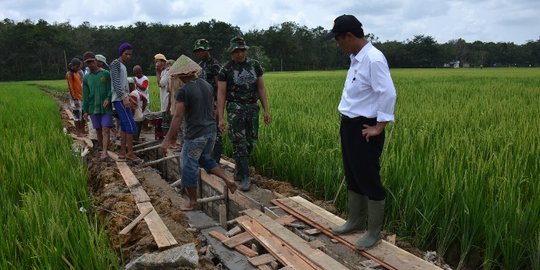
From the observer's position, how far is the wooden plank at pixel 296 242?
8.67 feet

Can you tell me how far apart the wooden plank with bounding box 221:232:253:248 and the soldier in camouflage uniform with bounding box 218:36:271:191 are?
1.08 m

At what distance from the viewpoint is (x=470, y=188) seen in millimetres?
2832

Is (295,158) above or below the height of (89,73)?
below

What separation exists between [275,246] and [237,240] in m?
0.40

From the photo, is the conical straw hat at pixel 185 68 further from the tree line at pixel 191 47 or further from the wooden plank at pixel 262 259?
the tree line at pixel 191 47

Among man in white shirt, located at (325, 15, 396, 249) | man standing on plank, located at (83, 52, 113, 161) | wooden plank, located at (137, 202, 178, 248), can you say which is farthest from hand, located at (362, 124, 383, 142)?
man standing on plank, located at (83, 52, 113, 161)

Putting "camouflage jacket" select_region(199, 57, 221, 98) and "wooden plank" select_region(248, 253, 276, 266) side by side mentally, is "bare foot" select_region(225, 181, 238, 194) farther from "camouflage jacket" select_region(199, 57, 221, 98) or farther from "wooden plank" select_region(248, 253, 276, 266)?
"camouflage jacket" select_region(199, 57, 221, 98)

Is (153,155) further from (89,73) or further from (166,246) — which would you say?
(166,246)

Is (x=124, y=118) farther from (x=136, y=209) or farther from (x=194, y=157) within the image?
(x=136, y=209)

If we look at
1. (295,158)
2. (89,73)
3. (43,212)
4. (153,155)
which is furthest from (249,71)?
(153,155)

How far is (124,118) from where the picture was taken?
18.9ft

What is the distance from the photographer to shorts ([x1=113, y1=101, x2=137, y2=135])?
5656mm

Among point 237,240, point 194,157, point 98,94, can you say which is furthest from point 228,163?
point 237,240

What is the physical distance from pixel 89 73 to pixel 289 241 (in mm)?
4208
